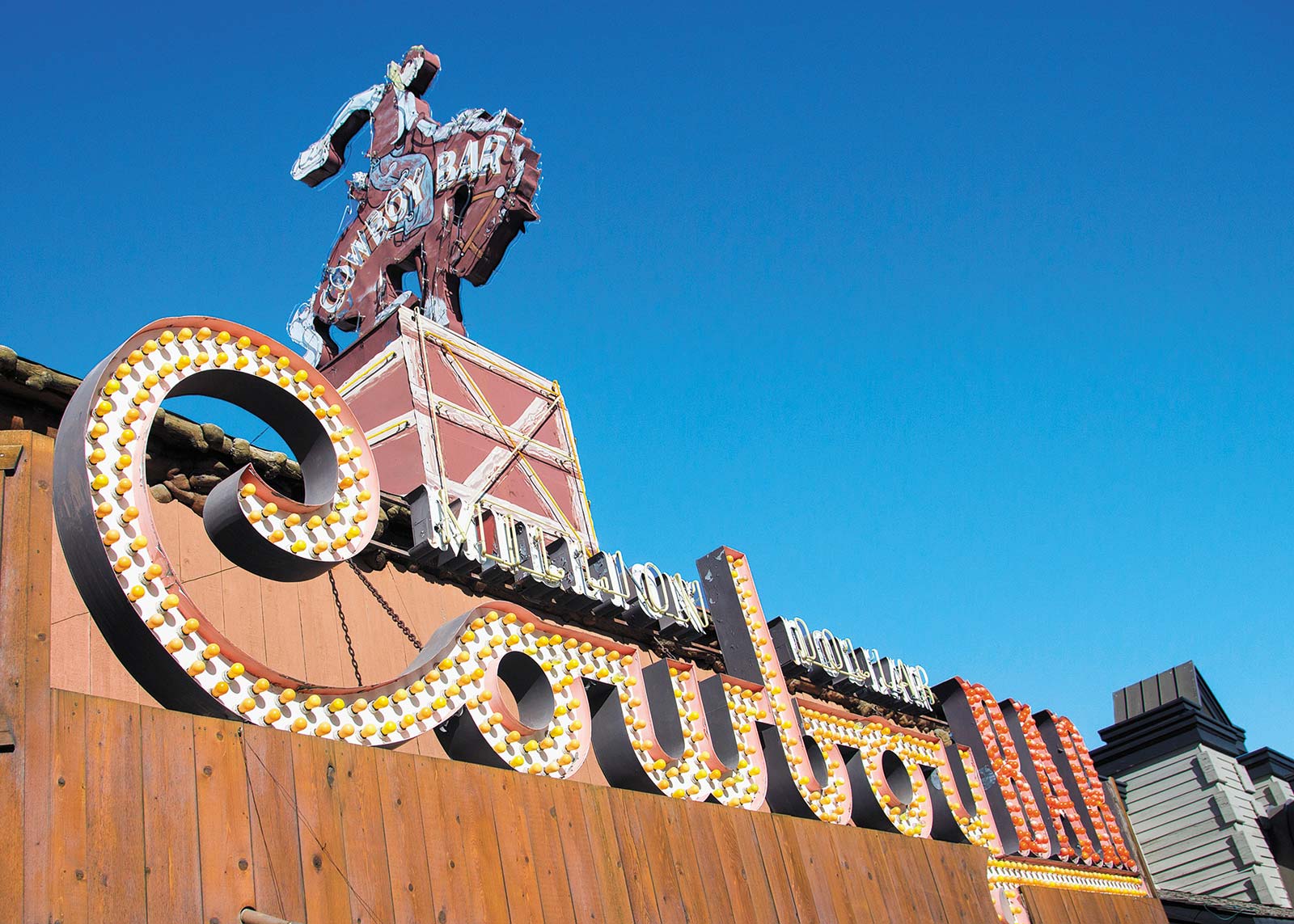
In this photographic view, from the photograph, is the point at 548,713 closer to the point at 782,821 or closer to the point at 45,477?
the point at 782,821

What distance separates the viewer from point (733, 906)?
6570mm

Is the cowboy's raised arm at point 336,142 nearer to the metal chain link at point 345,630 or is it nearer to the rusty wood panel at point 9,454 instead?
the metal chain link at point 345,630

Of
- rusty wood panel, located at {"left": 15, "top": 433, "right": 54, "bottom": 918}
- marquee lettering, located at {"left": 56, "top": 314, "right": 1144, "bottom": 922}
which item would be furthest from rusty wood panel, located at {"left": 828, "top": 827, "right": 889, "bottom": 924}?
rusty wood panel, located at {"left": 15, "top": 433, "right": 54, "bottom": 918}

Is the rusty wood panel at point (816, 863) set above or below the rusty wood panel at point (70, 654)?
below

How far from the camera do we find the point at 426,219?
73.4ft

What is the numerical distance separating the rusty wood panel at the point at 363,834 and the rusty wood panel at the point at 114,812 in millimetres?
917

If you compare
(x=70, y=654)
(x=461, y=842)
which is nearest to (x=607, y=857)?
(x=461, y=842)

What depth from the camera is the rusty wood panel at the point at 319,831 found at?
476cm

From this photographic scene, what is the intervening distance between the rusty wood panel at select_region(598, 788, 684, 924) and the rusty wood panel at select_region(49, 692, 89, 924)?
2.78 meters

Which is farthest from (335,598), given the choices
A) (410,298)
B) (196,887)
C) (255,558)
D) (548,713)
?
(410,298)

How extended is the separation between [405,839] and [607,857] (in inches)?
49.8

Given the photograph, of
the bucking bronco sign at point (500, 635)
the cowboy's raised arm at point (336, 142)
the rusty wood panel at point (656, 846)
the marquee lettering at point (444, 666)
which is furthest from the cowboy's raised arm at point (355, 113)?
the rusty wood panel at point (656, 846)

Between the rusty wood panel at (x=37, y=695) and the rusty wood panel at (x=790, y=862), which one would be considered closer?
the rusty wood panel at (x=37, y=695)

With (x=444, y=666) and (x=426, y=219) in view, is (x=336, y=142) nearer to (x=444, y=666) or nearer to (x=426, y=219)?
(x=426, y=219)
